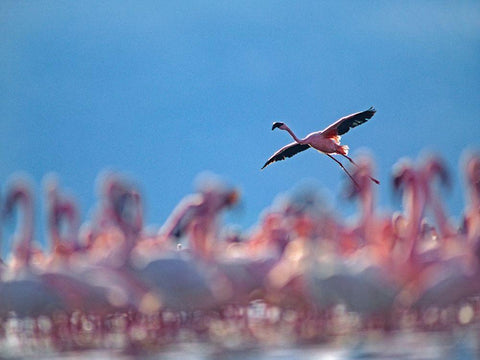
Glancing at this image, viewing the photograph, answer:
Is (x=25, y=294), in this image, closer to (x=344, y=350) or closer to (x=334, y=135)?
(x=344, y=350)

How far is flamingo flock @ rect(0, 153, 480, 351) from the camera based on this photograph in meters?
10.6

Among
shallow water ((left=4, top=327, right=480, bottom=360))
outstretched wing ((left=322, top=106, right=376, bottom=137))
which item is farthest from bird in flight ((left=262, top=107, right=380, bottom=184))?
shallow water ((left=4, top=327, right=480, bottom=360))

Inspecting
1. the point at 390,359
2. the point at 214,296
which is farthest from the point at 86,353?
the point at 390,359

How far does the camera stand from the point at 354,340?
10492 millimetres

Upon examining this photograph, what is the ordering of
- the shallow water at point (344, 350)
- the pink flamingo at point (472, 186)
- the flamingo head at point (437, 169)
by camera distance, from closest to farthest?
the shallow water at point (344, 350), the pink flamingo at point (472, 186), the flamingo head at point (437, 169)

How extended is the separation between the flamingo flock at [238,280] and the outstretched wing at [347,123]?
4.72 meters

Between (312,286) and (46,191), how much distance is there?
14.4 ft

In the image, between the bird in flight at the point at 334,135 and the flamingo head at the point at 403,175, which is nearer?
the bird in flight at the point at 334,135

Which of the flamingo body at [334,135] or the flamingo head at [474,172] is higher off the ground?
the flamingo head at [474,172]

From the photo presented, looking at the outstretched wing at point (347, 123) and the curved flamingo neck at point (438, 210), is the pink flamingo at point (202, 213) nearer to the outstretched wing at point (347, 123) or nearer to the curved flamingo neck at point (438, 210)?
the curved flamingo neck at point (438, 210)

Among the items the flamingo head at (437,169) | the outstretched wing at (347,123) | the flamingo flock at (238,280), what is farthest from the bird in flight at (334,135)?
the flamingo head at (437,169)

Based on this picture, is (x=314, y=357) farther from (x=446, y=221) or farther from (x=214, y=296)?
(x=446, y=221)

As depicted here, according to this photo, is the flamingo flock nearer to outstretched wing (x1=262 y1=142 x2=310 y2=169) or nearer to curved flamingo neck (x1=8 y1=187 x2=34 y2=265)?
curved flamingo neck (x1=8 y1=187 x2=34 y2=265)

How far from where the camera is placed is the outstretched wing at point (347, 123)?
5.89m
